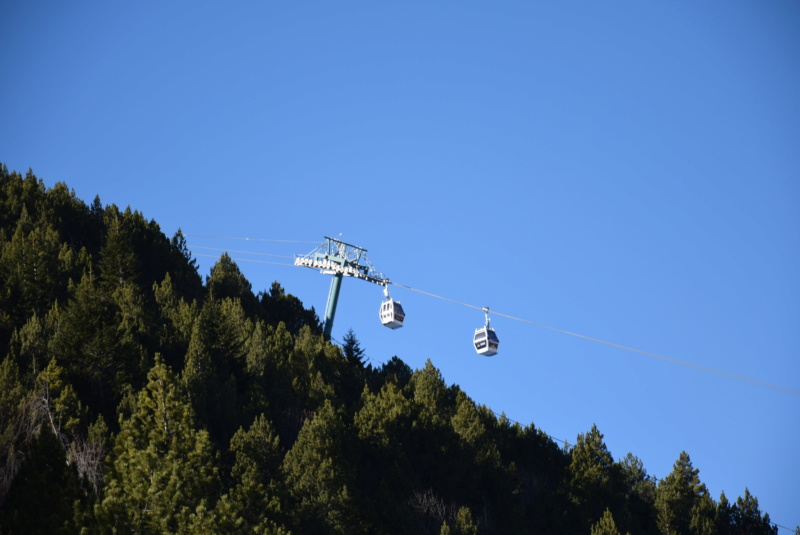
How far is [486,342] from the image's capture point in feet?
166

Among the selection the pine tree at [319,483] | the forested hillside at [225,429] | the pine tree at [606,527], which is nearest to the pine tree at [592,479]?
the forested hillside at [225,429]

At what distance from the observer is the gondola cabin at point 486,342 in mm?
50469

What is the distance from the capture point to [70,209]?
83.4 meters

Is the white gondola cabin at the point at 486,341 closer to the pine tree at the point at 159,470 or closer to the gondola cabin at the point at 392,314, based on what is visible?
the gondola cabin at the point at 392,314

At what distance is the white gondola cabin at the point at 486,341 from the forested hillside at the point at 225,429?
7138 millimetres

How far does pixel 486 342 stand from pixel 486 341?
5 cm

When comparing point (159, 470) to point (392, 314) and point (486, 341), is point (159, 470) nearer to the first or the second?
point (486, 341)

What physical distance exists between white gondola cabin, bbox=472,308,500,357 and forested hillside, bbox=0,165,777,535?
714cm

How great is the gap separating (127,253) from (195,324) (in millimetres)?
14455

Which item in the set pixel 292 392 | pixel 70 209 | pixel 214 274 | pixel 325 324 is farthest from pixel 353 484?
pixel 70 209

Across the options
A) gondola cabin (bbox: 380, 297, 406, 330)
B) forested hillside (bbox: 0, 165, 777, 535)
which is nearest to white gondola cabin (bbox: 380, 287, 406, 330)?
gondola cabin (bbox: 380, 297, 406, 330)

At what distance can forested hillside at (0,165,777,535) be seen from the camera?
1449 inches

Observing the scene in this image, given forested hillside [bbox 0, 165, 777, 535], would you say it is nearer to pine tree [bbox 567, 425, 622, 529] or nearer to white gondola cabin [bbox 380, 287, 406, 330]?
pine tree [bbox 567, 425, 622, 529]

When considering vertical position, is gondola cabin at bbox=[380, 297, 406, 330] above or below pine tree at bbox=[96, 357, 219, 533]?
above
